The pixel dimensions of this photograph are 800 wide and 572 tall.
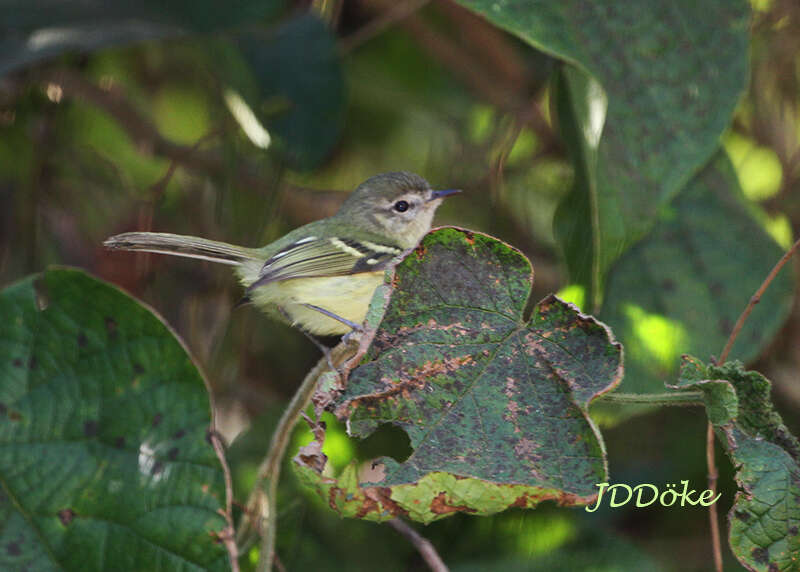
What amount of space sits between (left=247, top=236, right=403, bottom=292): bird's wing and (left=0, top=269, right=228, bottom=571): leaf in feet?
1.34

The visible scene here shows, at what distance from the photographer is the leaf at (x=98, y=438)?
68.4 inches

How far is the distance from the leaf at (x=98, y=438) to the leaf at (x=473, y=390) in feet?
1.59

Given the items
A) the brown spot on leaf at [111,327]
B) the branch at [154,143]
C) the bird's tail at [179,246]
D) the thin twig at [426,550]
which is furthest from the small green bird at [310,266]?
the branch at [154,143]

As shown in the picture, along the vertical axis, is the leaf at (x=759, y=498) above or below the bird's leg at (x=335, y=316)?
above

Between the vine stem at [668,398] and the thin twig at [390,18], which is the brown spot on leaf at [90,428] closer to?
the vine stem at [668,398]

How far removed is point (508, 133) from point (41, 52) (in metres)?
1.72

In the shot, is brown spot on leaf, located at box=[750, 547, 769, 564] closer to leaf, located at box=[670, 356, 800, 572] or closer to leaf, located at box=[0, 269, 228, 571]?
leaf, located at box=[670, 356, 800, 572]

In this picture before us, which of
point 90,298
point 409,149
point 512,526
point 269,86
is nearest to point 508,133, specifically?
point 409,149

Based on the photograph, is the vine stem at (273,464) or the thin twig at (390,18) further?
the thin twig at (390,18)

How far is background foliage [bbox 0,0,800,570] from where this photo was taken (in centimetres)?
197

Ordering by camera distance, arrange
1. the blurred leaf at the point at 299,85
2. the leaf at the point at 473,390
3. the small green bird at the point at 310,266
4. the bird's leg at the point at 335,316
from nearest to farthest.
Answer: the leaf at the point at 473,390 → the bird's leg at the point at 335,316 → the small green bird at the point at 310,266 → the blurred leaf at the point at 299,85

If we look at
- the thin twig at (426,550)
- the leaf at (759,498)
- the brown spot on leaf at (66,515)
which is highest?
the leaf at (759,498)

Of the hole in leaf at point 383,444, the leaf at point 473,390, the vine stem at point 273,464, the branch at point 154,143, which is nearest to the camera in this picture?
the leaf at point 473,390

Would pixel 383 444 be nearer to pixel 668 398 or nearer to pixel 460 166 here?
pixel 668 398
